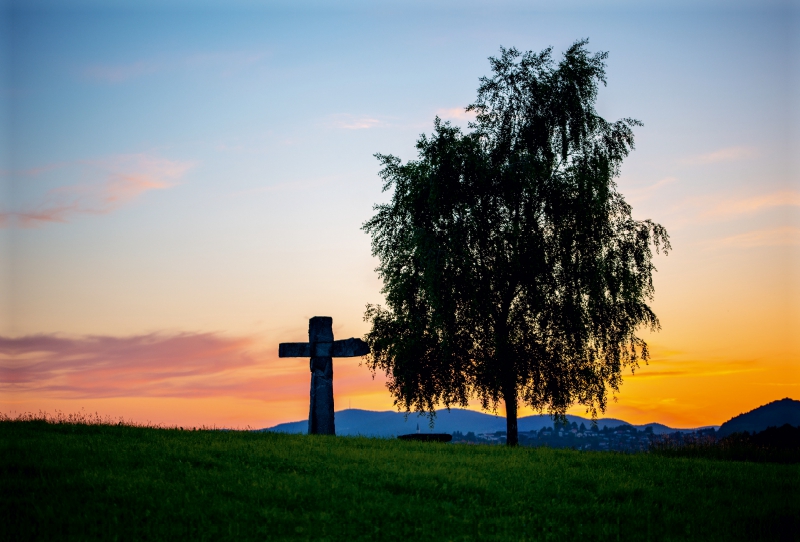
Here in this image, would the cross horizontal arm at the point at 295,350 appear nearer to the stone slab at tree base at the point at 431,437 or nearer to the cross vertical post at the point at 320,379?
the cross vertical post at the point at 320,379

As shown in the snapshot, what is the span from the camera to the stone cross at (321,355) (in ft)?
74.7

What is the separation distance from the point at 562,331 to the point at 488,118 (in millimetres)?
8735

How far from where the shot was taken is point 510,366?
24766 millimetres

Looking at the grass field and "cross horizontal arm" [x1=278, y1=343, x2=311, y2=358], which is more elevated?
"cross horizontal arm" [x1=278, y1=343, x2=311, y2=358]

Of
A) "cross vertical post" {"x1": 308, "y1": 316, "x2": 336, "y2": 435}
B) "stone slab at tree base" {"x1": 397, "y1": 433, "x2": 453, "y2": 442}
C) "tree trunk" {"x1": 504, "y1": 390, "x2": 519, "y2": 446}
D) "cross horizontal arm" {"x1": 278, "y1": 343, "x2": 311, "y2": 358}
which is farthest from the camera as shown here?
"tree trunk" {"x1": 504, "y1": 390, "x2": 519, "y2": 446}

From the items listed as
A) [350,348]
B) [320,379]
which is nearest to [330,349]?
[350,348]

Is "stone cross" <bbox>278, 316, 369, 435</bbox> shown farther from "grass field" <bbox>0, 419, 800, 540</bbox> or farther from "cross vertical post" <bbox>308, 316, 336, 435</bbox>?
"grass field" <bbox>0, 419, 800, 540</bbox>

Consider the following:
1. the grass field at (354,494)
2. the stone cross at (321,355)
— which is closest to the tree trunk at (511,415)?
the stone cross at (321,355)

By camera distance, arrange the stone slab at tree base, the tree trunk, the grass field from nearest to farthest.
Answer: the grass field, the stone slab at tree base, the tree trunk

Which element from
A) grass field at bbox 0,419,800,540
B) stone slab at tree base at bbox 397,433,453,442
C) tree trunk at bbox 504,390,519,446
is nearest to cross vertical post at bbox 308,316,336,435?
stone slab at tree base at bbox 397,433,453,442

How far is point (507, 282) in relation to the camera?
83.3 ft

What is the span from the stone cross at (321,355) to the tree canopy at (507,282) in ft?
8.61

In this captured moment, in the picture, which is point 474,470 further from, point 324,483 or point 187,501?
point 187,501

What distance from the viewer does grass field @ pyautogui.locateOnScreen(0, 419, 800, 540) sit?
11.5 m
